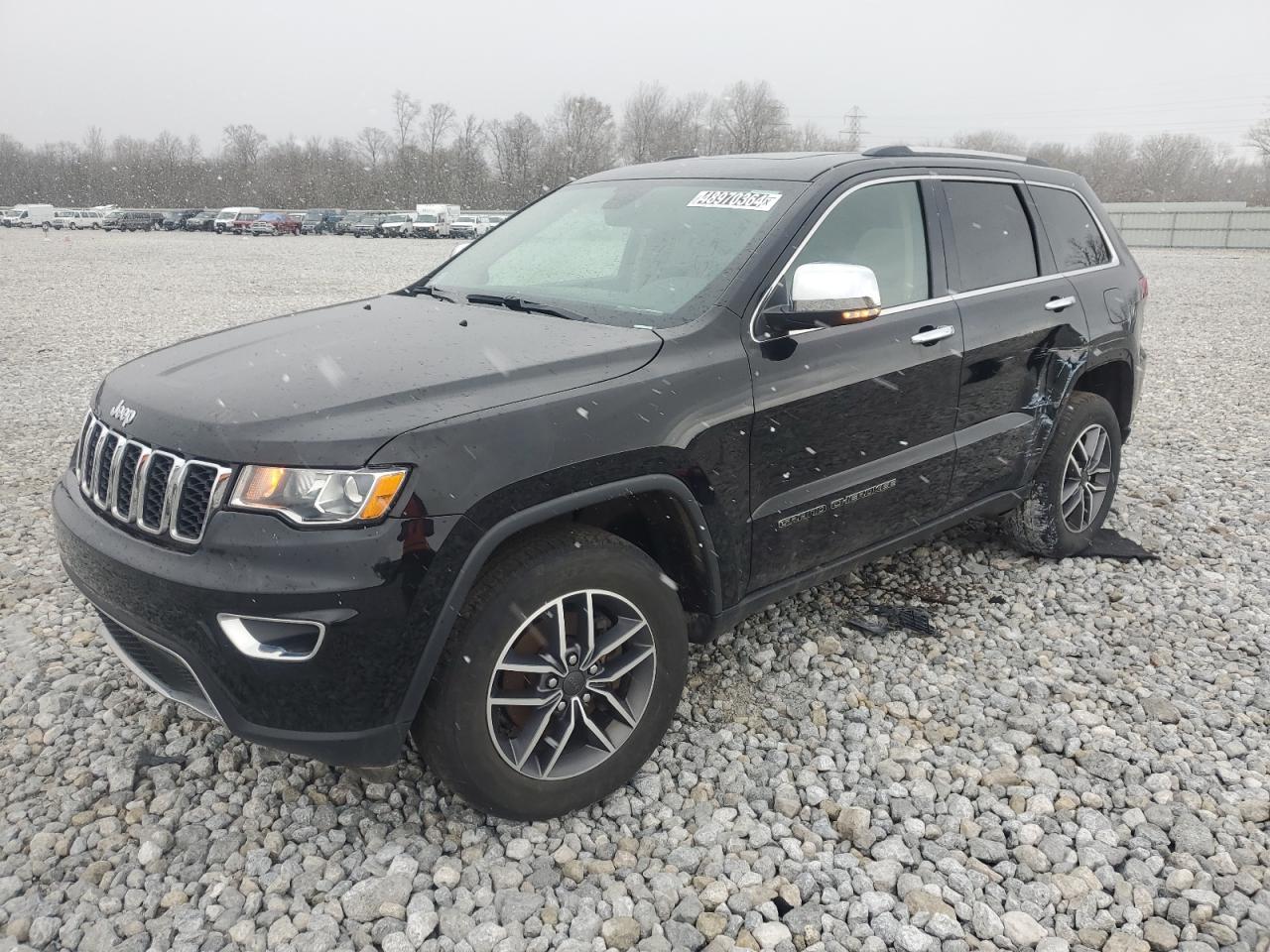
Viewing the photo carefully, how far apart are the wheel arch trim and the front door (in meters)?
0.50

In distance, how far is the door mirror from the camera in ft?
9.55

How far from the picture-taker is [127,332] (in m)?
12.1

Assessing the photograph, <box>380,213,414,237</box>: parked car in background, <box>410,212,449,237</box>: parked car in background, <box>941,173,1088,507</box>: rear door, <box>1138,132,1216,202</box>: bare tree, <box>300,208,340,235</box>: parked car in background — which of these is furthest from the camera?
<box>1138,132,1216,202</box>: bare tree

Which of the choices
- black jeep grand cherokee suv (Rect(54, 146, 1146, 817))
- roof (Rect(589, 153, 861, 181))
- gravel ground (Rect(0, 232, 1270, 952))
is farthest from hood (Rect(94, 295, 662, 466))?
gravel ground (Rect(0, 232, 1270, 952))

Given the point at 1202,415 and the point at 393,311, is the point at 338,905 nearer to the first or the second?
the point at 393,311

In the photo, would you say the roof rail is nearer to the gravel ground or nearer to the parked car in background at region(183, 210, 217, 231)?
the gravel ground

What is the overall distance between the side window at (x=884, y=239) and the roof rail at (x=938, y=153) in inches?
6.3

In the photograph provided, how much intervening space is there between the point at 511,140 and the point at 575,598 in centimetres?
7808

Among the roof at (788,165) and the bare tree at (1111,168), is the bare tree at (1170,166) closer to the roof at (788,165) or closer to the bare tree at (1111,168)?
the bare tree at (1111,168)

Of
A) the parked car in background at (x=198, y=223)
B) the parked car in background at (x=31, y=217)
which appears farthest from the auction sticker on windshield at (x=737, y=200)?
the parked car in background at (x=31, y=217)

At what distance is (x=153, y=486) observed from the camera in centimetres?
245

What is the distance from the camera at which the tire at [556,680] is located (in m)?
2.44

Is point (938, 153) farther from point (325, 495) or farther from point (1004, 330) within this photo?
A: point (325, 495)

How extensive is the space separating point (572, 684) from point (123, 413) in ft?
4.87
